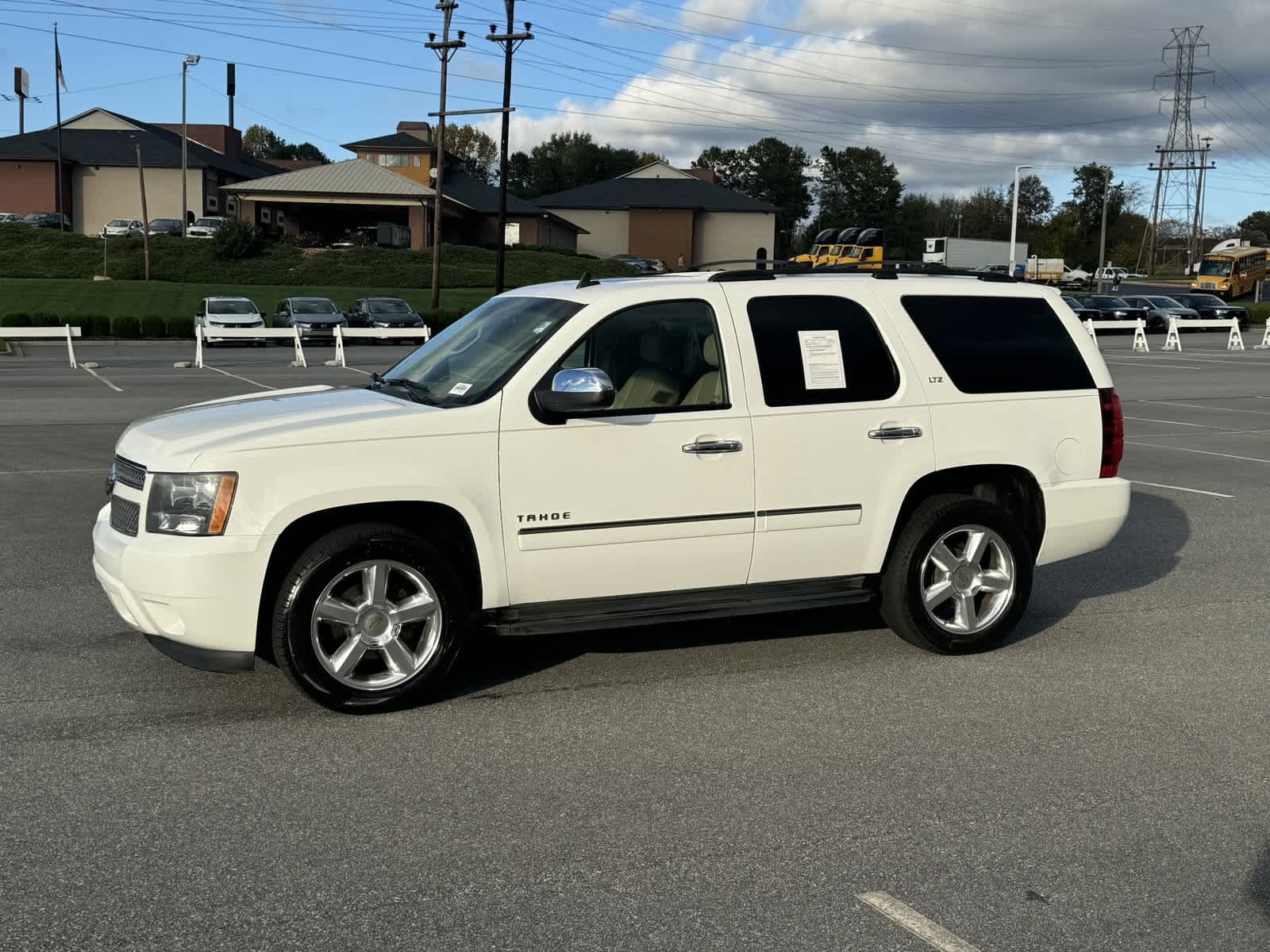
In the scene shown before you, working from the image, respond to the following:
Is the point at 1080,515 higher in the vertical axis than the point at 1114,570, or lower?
higher

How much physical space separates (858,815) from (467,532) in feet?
7.28

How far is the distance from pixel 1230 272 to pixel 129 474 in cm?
9341

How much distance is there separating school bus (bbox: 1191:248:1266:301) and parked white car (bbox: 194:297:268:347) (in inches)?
2724

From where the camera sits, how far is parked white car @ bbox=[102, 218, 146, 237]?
71.9 meters

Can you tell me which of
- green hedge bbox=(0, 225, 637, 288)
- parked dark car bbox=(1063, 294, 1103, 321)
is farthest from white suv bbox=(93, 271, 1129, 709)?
green hedge bbox=(0, 225, 637, 288)

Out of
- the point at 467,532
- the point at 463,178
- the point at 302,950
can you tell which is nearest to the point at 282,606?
the point at 467,532

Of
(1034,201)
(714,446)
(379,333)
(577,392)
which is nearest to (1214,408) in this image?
(714,446)

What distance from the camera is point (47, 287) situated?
59.1 meters

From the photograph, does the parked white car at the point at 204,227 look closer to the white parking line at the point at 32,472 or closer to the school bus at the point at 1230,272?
the white parking line at the point at 32,472

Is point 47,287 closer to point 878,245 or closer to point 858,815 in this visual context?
point 878,245

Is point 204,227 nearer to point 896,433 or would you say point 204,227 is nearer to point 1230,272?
point 1230,272

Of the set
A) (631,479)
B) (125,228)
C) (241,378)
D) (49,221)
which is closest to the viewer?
(631,479)

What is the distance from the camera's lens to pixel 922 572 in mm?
6734

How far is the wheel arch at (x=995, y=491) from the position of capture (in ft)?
22.5
